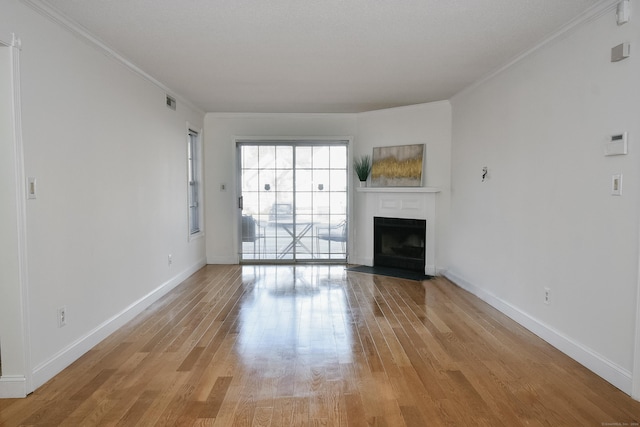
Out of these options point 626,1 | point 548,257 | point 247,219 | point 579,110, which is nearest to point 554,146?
point 579,110

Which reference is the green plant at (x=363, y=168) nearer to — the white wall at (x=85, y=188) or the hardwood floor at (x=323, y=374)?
the hardwood floor at (x=323, y=374)

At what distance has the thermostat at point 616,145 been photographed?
278 cm

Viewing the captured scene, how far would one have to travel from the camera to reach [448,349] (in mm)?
3482

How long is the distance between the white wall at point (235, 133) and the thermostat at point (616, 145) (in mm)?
4662

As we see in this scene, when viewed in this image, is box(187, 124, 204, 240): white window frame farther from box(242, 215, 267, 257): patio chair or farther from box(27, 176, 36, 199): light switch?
box(27, 176, 36, 199): light switch

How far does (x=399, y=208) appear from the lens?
671 centimetres

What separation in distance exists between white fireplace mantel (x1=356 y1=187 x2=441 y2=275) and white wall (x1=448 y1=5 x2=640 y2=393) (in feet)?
A: 4.45

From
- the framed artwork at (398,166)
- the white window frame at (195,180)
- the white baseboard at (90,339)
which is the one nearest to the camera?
the white baseboard at (90,339)

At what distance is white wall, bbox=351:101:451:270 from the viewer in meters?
6.39

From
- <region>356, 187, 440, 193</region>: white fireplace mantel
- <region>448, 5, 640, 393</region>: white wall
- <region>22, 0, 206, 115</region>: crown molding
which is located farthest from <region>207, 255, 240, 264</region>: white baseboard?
<region>448, 5, 640, 393</region>: white wall

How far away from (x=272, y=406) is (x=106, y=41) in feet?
10.4

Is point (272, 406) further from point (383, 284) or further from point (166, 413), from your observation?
point (383, 284)

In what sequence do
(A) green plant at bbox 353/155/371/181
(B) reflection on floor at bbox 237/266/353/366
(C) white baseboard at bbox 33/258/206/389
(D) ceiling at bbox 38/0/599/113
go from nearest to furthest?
(C) white baseboard at bbox 33/258/206/389 < (D) ceiling at bbox 38/0/599/113 < (B) reflection on floor at bbox 237/266/353/366 < (A) green plant at bbox 353/155/371/181

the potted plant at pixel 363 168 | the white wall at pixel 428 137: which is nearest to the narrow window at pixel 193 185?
the potted plant at pixel 363 168
